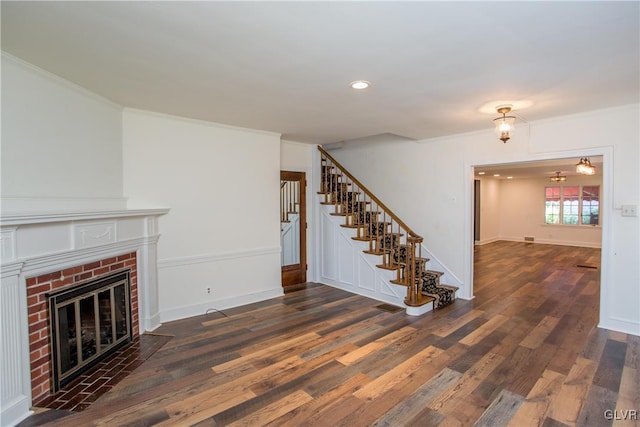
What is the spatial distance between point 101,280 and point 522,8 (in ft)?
12.7

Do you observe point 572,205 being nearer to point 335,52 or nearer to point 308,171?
point 308,171

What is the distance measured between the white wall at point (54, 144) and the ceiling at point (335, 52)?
159 millimetres

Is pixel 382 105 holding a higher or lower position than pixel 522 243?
higher

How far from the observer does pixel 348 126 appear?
4.41m

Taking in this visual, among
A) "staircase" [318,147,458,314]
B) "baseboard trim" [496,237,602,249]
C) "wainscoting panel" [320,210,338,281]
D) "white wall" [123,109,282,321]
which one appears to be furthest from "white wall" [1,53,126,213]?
"baseboard trim" [496,237,602,249]

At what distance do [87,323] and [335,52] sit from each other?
3.17 metres

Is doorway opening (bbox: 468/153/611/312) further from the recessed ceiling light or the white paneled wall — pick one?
the recessed ceiling light

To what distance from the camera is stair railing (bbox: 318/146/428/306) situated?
4.42m

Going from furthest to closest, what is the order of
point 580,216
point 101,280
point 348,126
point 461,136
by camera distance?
point 580,216 < point 461,136 < point 348,126 < point 101,280

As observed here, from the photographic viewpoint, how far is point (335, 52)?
2223 mm

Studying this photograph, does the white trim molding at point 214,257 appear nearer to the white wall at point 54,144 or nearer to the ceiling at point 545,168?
the white wall at point 54,144

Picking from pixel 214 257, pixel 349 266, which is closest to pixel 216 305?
pixel 214 257

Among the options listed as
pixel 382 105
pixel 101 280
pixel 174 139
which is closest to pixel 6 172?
pixel 101 280

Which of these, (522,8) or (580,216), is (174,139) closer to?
(522,8)
